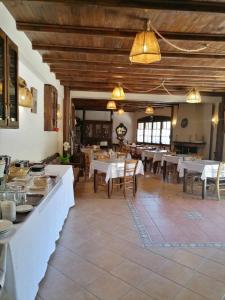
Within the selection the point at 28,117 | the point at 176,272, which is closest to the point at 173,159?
the point at 28,117

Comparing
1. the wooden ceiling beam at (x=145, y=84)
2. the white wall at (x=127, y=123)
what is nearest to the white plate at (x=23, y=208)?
the wooden ceiling beam at (x=145, y=84)

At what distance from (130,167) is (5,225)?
387cm

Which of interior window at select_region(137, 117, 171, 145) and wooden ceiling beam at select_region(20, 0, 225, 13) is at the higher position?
wooden ceiling beam at select_region(20, 0, 225, 13)

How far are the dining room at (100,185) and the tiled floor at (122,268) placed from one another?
1 cm

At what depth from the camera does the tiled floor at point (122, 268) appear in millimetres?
2154

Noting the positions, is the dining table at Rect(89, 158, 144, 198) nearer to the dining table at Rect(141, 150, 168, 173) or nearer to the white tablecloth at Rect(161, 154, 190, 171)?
the white tablecloth at Rect(161, 154, 190, 171)

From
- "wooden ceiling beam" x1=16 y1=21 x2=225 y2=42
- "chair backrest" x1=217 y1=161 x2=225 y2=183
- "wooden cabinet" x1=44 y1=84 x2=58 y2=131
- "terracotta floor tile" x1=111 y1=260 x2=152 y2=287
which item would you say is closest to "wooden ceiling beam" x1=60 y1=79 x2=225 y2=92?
"wooden cabinet" x1=44 y1=84 x2=58 y2=131

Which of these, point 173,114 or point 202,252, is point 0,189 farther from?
point 173,114

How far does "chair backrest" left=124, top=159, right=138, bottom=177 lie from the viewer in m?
5.18

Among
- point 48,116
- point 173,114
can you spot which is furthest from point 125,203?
point 173,114

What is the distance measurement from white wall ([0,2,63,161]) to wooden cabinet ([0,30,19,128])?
30 centimetres

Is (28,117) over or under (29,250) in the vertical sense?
over

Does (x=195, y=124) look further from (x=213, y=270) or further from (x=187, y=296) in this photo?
(x=187, y=296)

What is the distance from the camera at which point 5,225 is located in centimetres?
162
